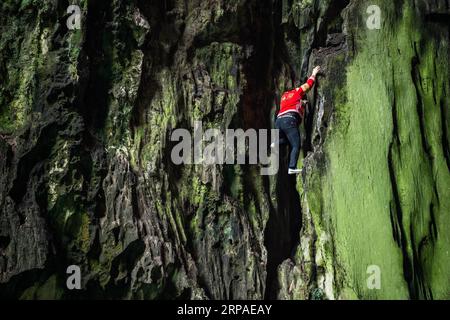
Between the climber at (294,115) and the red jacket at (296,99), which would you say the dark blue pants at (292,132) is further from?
the red jacket at (296,99)

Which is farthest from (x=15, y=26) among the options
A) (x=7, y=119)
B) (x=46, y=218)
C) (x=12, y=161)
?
(x=46, y=218)

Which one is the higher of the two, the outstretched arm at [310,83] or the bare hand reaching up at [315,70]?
the bare hand reaching up at [315,70]

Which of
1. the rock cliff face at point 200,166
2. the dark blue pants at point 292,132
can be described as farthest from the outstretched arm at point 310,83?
the dark blue pants at point 292,132

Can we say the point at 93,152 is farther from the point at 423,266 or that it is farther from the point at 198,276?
the point at 423,266

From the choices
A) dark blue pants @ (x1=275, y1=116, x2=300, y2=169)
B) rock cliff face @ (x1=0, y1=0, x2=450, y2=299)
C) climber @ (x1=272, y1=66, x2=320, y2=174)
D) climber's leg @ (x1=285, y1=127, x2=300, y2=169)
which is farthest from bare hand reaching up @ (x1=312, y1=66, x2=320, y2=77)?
climber's leg @ (x1=285, y1=127, x2=300, y2=169)

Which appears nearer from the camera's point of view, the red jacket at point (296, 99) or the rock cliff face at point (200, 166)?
the rock cliff face at point (200, 166)

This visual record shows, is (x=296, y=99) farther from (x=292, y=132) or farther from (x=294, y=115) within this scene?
(x=292, y=132)

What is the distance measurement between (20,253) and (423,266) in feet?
28.1

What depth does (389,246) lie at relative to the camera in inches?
397

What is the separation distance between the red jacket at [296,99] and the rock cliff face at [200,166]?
0.35m

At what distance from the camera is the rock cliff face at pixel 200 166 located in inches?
404

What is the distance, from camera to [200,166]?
Answer: 11820 millimetres

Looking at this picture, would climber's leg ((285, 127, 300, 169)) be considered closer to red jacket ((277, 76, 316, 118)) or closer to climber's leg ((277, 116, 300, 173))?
climber's leg ((277, 116, 300, 173))

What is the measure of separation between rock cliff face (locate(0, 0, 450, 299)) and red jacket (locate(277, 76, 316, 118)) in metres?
0.35
